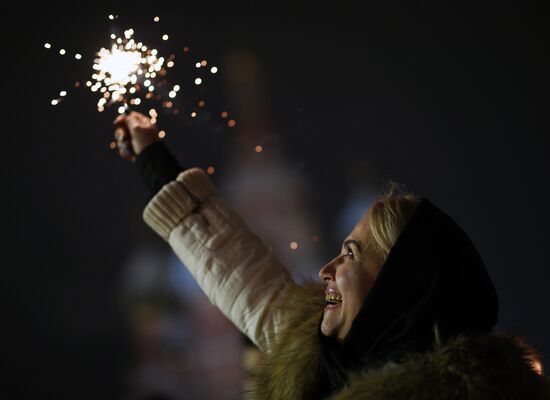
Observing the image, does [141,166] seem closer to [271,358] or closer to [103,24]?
[271,358]

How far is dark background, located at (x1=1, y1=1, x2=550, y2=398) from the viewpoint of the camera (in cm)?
201

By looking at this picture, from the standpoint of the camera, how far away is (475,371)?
95 cm

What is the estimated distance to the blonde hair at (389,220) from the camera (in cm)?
117

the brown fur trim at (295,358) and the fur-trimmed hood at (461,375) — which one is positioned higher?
the brown fur trim at (295,358)

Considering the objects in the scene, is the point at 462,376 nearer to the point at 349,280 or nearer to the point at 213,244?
the point at 349,280

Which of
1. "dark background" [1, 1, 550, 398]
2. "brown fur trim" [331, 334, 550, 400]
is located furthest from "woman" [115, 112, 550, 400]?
"dark background" [1, 1, 550, 398]

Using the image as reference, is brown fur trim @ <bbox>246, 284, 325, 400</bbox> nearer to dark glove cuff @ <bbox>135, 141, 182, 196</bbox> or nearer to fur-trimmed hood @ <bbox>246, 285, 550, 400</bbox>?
fur-trimmed hood @ <bbox>246, 285, 550, 400</bbox>


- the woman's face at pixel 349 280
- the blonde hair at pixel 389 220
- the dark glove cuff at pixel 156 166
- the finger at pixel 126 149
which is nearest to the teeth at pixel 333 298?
the woman's face at pixel 349 280

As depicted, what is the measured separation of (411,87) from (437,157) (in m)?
0.26

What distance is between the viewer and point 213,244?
1.44 m

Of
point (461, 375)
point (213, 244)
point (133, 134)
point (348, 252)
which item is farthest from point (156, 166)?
point (461, 375)

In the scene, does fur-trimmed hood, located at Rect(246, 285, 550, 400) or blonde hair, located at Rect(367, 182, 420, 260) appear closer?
fur-trimmed hood, located at Rect(246, 285, 550, 400)

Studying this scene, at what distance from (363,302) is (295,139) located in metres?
1.19

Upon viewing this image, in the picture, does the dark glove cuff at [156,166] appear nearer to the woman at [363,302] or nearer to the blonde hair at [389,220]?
the woman at [363,302]
